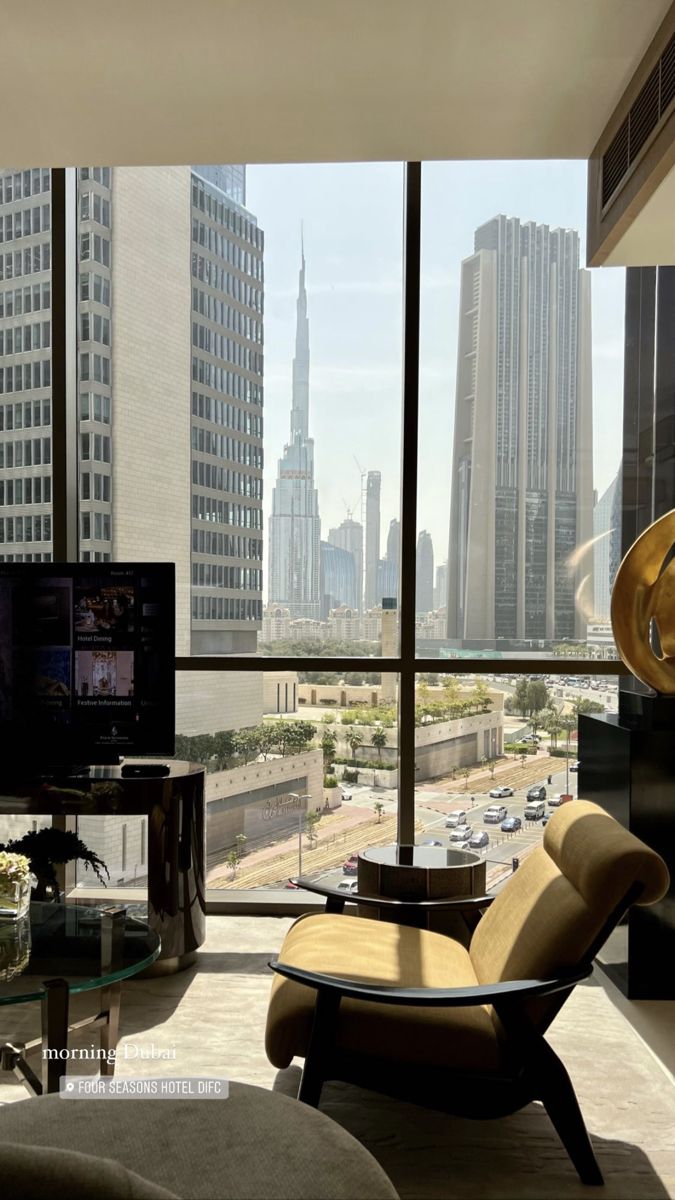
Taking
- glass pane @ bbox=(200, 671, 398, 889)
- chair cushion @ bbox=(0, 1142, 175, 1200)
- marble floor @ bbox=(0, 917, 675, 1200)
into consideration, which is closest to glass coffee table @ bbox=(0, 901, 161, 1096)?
marble floor @ bbox=(0, 917, 675, 1200)

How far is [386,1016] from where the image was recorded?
2254 millimetres

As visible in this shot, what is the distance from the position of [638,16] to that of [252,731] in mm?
3028

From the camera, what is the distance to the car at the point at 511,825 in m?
4.18

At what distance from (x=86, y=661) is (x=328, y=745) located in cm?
117

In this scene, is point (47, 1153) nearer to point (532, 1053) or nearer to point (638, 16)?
point (532, 1053)

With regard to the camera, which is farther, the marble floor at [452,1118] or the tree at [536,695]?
the tree at [536,695]

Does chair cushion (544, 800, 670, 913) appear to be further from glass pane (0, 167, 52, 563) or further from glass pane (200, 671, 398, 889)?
glass pane (0, 167, 52, 563)

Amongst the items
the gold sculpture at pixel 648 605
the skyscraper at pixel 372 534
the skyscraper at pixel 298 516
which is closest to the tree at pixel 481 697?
the skyscraper at pixel 372 534

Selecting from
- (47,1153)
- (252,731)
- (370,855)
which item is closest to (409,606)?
(252,731)

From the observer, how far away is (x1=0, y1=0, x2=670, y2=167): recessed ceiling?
2.66 metres

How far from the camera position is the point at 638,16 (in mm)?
2641

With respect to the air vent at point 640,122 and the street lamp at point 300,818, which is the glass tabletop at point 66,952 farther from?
the air vent at point 640,122

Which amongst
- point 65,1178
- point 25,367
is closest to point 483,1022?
point 65,1178

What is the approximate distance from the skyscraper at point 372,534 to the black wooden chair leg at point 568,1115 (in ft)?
7.61
